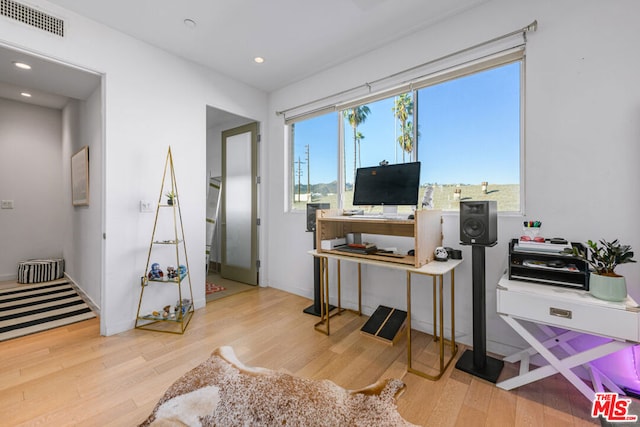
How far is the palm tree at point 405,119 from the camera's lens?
2.56 metres

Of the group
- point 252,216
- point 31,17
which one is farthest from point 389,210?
point 31,17

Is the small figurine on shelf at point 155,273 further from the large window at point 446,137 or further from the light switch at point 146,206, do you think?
the large window at point 446,137

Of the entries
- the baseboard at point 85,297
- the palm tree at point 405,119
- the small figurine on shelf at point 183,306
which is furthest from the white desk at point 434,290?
the baseboard at point 85,297

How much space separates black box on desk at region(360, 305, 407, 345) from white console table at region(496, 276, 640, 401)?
0.78 metres

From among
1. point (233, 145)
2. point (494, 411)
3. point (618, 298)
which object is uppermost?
point (233, 145)

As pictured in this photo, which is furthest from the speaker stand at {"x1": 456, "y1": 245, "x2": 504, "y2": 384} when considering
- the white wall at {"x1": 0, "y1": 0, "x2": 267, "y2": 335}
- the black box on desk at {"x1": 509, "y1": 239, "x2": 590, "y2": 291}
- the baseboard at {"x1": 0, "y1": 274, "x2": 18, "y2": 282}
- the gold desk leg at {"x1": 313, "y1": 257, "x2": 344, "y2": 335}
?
the baseboard at {"x1": 0, "y1": 274, "x2": 18, "y2": 282}

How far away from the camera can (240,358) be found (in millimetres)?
2020

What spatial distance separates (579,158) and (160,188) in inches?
135

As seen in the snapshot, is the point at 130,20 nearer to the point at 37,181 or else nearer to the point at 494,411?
the point at 37,181

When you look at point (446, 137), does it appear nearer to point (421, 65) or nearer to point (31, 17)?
point (421, 65)

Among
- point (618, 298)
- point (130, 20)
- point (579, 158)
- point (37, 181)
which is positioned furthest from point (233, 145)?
point (618, 298)

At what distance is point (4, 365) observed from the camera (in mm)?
1938

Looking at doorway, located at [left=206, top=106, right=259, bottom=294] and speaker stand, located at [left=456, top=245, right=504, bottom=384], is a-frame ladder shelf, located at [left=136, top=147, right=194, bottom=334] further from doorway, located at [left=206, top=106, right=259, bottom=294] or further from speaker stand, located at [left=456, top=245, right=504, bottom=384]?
speaker stand, located at [left=456, top=245, right=504, bottom=384]

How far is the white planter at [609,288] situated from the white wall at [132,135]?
3261 mm
